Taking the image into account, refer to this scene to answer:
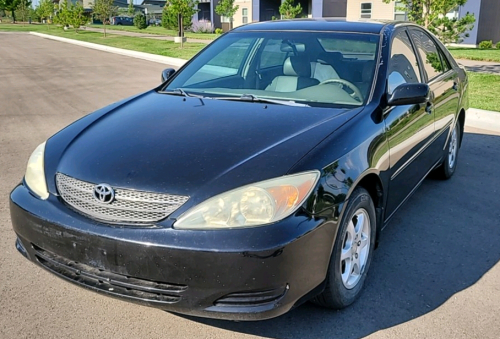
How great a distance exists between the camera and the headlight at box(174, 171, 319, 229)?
2449mm

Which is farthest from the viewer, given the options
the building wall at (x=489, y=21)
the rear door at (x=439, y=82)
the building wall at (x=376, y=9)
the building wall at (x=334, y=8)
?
the building wall at (x=334, y=8)

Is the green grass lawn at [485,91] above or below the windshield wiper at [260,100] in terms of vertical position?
below

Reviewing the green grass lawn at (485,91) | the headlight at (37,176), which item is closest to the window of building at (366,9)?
the green grass lawn at (485,91)

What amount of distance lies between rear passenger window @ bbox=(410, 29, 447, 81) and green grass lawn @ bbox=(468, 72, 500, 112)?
13.4ft

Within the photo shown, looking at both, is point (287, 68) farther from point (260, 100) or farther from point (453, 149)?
point (453, 149)

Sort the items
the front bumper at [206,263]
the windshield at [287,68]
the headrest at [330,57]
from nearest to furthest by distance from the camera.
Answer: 1. the front bumper at [206,263]
2. the windshield at [287,68]
3. the headrest at [330,57]

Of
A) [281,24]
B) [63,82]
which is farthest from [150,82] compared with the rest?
[281,24]

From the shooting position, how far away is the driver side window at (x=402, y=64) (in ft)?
12.6

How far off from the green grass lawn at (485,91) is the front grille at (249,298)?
24.0ft

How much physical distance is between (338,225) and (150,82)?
1109 centimetres

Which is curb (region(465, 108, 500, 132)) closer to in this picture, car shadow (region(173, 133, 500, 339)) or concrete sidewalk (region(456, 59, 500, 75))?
car shadow (region(173, 133, 500, 339))

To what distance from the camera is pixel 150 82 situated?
1312cm

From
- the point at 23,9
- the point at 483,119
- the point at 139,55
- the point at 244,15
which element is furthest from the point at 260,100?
the point at 23,9

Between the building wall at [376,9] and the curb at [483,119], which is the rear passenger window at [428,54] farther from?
the building wall at [376,9]
